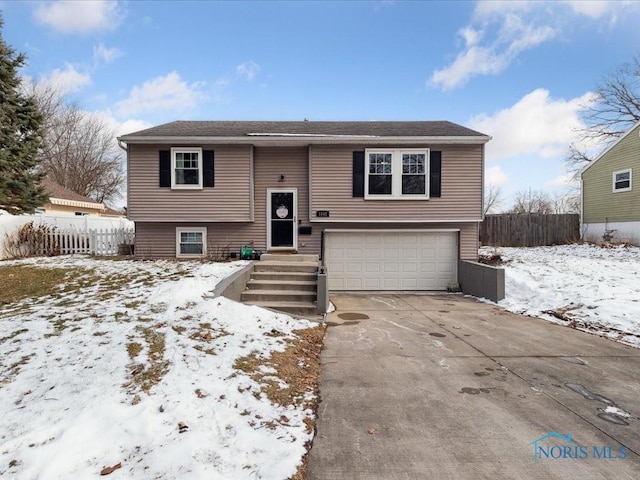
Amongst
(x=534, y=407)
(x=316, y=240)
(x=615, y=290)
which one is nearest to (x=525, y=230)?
(x=615, y=290)

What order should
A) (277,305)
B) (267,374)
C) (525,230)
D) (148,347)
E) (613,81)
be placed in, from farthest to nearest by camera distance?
(613,81) < (525,230) < (277,305) < (148,347) < (267,374)

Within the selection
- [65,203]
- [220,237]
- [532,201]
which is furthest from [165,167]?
[532,201]

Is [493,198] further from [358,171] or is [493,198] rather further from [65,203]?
[65,203]

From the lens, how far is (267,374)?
3975 mm

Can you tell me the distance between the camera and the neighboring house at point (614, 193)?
15867mm

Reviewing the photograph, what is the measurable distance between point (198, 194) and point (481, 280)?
8986mm

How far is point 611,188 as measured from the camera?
17.2 metres

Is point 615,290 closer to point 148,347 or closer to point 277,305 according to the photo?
point 277,305

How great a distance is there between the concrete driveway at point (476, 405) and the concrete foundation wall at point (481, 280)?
2.90 m

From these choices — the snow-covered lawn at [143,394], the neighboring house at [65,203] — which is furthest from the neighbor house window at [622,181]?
the neighboring house at [65,203]

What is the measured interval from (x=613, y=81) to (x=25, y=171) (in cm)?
3451

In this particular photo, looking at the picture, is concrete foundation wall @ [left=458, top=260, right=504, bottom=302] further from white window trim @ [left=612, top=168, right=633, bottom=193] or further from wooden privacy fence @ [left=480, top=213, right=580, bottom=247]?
white window trim @ [left=612, top=168, right=633, bottom=193]

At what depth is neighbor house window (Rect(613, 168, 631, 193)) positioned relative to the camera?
53.5 ft

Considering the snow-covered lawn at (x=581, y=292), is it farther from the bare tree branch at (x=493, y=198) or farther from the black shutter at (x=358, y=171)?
the bare tree branch at (x=493, y=198)
